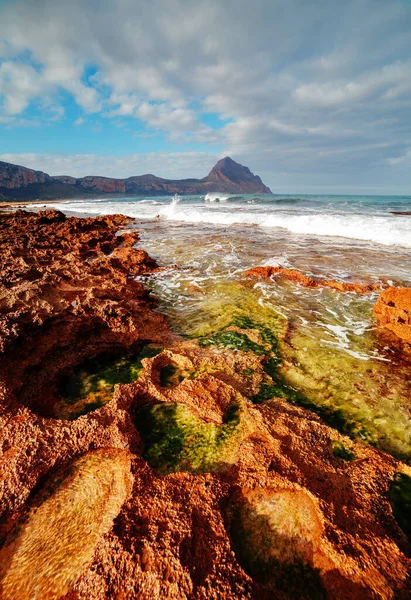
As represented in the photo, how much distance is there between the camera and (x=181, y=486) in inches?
71.7

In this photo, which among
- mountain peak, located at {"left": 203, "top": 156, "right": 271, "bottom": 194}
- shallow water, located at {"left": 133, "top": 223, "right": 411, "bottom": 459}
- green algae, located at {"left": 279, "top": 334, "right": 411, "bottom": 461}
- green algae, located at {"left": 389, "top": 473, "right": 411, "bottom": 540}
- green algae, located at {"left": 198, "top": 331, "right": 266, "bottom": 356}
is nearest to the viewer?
green algae, located at {"left": 389, "top": 473, "right": 411, "bottom": 540}

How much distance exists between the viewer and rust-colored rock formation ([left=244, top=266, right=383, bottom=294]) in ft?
21.7

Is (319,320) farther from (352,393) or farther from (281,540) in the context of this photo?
(281,540)

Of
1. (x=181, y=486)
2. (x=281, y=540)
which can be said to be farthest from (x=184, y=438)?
(x=281, y=540)

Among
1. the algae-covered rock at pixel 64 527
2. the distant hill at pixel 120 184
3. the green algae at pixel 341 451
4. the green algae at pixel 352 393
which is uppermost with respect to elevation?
the distant hill at pixel 120 184

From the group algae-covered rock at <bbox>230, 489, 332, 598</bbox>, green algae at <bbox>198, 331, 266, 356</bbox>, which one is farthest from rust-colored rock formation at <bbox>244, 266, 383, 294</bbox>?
algae-covered rock at <bbox>230, 489, 332, 598</bbox>

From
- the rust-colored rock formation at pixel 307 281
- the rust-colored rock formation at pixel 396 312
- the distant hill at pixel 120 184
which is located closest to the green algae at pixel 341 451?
the rust-colored rock formation at pixel 396 312

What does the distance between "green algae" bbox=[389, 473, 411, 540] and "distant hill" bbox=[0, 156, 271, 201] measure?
118m

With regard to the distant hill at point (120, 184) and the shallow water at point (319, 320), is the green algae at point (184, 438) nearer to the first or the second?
the shallow water at point (319, 320)

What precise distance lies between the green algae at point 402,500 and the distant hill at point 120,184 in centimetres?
11776

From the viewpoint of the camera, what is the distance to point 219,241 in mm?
13016

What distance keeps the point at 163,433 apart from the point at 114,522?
0.97 metres

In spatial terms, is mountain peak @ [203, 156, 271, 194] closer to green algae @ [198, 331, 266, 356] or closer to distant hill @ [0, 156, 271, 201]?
distant hill @ [0, 156, 271, 201]

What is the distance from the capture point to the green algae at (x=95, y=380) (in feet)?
9.24
